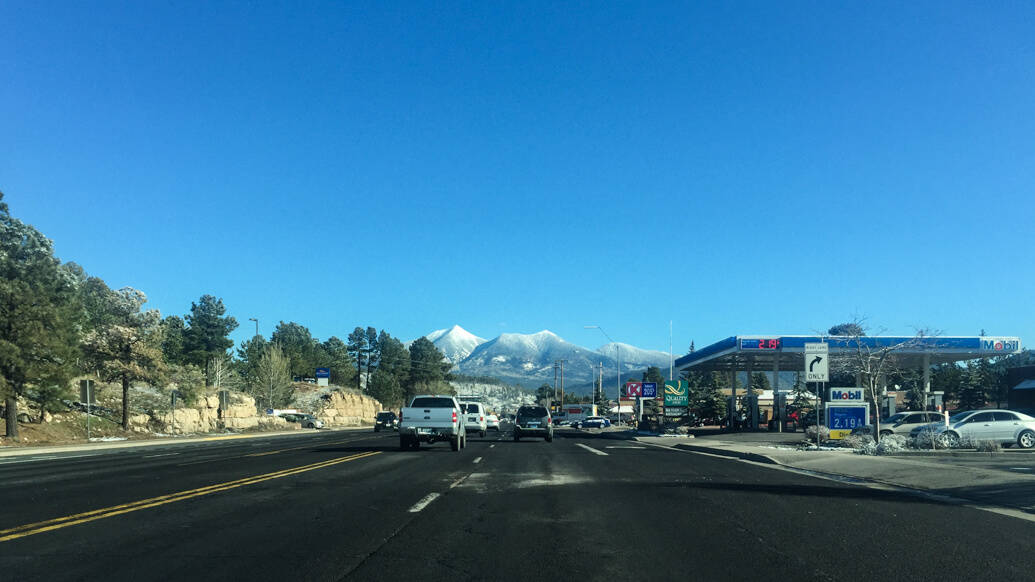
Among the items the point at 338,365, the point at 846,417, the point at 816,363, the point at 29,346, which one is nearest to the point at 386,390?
the point at 338,365

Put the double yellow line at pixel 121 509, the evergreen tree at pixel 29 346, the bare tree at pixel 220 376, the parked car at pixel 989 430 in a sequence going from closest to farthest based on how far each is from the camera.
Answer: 1. the double yellow line at pixel 121 509
2. the parked car at pixel 989 430
3. the evergreen tree at pixel 29 346
4. the bare tree at pixel 220 376

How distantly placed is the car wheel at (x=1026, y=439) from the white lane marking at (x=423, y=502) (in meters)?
24.0

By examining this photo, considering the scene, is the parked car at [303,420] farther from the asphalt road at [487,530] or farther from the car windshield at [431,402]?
the asphalt road at [487,530]

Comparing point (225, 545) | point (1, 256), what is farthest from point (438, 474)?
point (1, 256)

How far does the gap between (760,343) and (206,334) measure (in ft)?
253

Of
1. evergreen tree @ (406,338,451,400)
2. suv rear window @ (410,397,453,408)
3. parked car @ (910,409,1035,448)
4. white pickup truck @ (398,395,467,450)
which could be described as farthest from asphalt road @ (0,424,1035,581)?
evergreen tree @ (406,338,451,400)

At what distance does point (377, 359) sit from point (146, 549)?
169 m

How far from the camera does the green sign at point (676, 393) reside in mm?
53969

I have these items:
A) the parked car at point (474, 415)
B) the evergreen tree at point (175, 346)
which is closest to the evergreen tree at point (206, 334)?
the evergreen tree at point (175, 346)

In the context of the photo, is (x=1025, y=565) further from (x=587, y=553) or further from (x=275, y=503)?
(x=275, y=503)

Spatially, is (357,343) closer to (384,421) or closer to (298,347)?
(298,347)

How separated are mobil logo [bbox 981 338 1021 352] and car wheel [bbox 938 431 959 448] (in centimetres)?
2914

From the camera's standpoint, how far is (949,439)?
2789 centimetres

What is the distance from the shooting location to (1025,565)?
25.3 ft
